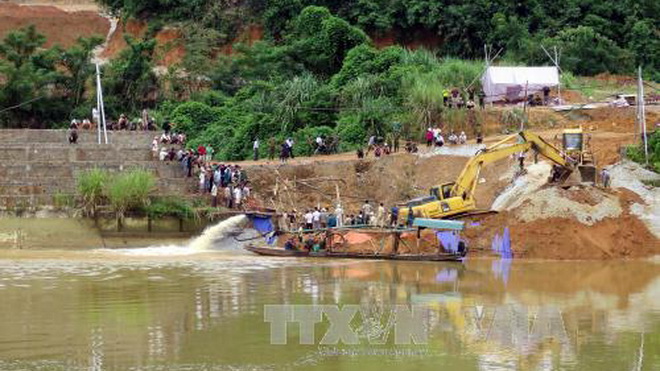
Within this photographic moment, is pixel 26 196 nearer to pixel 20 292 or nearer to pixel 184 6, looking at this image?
pixel 20 292

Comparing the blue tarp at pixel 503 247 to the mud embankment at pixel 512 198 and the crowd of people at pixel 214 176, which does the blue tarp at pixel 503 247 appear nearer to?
the mud embankment at pixel 512 198

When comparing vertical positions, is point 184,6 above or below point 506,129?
above

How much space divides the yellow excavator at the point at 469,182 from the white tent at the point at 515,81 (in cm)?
1263

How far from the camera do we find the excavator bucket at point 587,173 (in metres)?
44.3

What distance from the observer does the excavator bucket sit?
44344 millimetres

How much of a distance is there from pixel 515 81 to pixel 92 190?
68.7 ft

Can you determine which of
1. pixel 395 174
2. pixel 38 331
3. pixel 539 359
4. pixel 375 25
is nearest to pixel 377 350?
pixel 539 359

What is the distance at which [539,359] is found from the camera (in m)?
23.4

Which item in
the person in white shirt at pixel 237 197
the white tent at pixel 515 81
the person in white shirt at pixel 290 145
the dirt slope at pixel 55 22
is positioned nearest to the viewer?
the person in white shirt at pixel 237 197

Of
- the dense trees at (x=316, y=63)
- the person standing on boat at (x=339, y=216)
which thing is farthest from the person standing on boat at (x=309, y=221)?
the dense trees at (x=316, y=63)

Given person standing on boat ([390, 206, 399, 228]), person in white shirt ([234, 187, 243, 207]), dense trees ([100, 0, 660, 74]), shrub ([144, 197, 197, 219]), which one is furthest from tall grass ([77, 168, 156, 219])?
dense trees ([100, 0, 660, 74])

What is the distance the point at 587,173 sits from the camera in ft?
146

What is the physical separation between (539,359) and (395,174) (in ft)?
86.3

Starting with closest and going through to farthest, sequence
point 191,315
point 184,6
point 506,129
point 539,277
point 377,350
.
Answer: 1. point 377,350
2. point 191,315
3. point 539,277
4. point 506,129
5. point 184,6
